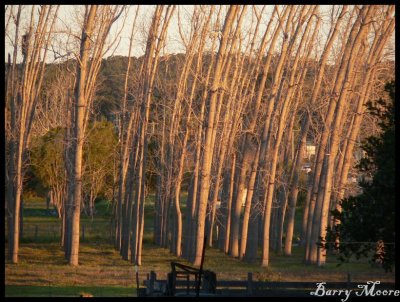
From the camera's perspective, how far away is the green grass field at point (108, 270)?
2402cm

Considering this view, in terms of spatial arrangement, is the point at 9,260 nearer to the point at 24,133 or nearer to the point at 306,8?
the point at 24,133

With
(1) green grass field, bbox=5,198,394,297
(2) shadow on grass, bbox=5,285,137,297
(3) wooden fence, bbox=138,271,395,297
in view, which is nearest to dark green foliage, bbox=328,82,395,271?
(3) wooden fence, bbox=138,271,395,297

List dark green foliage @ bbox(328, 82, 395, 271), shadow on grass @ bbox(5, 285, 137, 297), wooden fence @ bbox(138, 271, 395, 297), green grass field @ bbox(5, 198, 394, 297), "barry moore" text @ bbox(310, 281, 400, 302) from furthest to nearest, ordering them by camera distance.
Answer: green grass field @ bbox(5, 198, 394, 297), shadow on grass @ bbox(5, 285, 137, 297), wooden fence @ bbox(138, 271, 395, 297), "barry moore" text @ bbox(310, 281, 400, 302), dark green foliage @ bbox(328, 82, 395, 271)

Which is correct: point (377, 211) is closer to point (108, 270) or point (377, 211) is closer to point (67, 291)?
point (67, 291)

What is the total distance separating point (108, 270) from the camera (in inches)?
1107

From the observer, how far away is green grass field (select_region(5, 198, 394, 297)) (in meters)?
24.0

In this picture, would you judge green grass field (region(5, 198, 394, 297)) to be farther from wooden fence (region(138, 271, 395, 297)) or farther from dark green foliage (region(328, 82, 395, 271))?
dark green foliage (region(328, 82, 395, 271))

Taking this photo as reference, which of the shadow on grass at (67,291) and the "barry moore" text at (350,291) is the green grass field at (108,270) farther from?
the "barry moore" text at (350,291)

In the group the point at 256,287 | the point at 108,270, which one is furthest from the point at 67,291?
the point at 256,287

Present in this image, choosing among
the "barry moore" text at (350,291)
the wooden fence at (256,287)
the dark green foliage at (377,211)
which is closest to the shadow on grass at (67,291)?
the wooden fence at (256,287)

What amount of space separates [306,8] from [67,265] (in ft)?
42.0

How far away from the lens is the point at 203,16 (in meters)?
34.0
